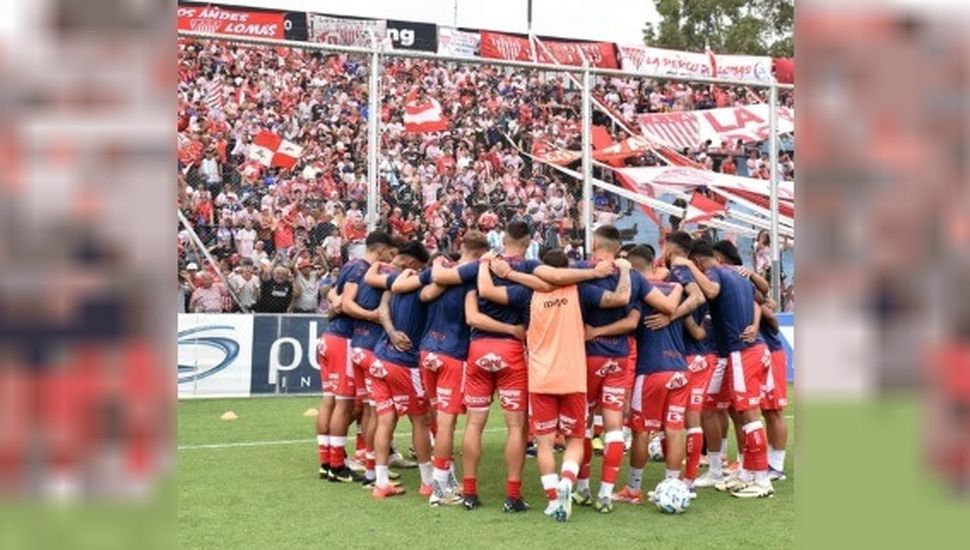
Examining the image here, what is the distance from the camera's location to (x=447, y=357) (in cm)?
779

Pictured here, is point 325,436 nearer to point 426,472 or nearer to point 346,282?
point 426,472

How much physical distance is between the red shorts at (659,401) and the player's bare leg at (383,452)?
195 cm

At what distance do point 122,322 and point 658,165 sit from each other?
667 inches

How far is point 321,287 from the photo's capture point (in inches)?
555

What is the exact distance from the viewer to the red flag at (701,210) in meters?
14.8

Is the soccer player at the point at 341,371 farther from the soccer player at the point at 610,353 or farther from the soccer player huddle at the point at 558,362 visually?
the soccer player at the point at 610,353

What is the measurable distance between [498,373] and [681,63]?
25283mm

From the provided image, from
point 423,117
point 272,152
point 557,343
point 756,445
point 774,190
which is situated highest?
point 423,117

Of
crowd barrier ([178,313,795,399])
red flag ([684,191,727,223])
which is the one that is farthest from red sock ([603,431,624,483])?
red flag ([684,191,727,223])

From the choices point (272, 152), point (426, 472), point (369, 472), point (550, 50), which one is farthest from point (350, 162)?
point (550, 50)

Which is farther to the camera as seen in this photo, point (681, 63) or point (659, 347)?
point (681, 63)

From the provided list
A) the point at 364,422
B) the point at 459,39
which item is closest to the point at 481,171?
the point at 364,422

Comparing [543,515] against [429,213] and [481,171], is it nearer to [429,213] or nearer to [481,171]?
[429,213]

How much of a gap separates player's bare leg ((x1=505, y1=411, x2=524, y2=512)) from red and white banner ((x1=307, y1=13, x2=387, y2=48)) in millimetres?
21040
